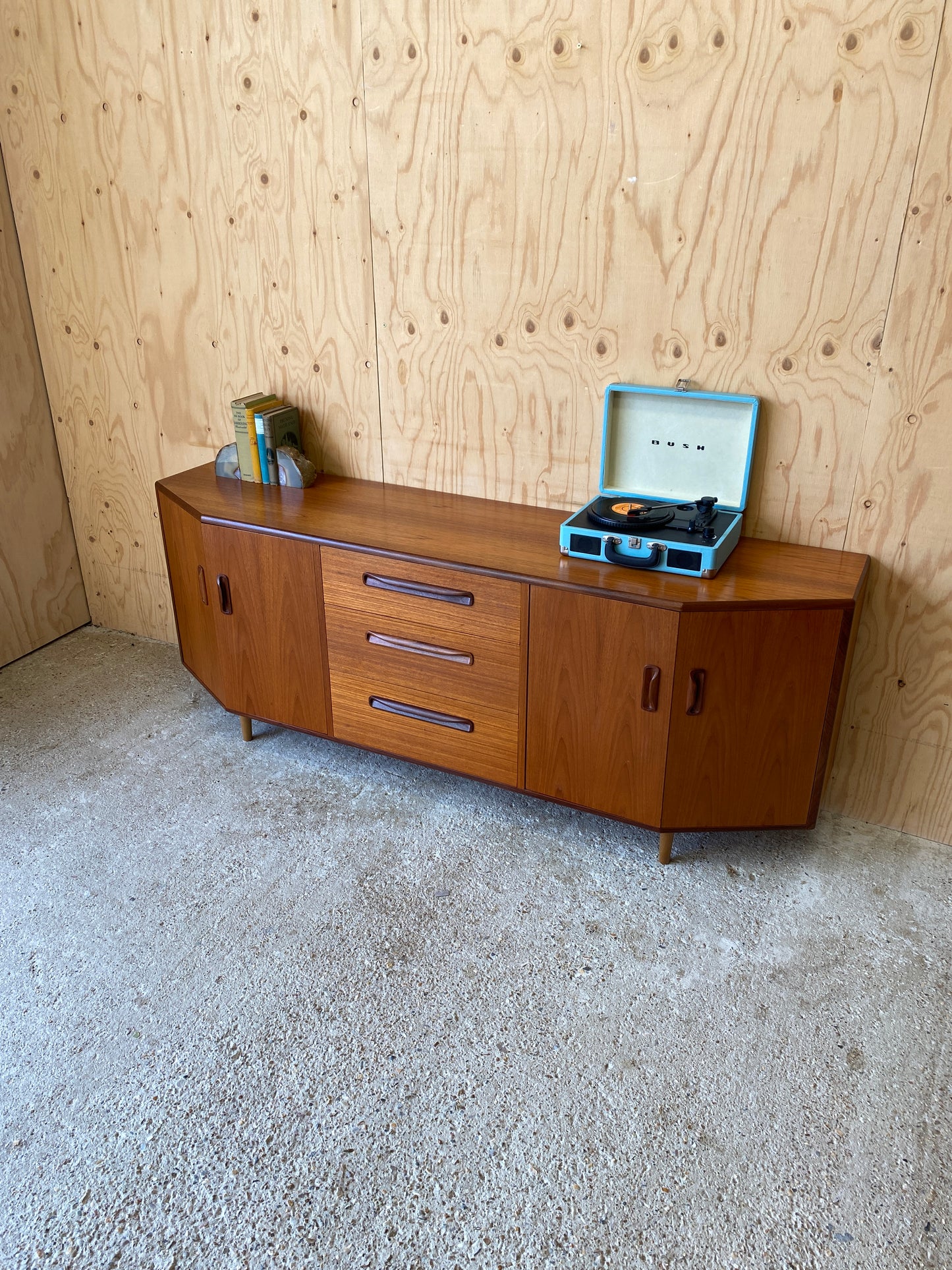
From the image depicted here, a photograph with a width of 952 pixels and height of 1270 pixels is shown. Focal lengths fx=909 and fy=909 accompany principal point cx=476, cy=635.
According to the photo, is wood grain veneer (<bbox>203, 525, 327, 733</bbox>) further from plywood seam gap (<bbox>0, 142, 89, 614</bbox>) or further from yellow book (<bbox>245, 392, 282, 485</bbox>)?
plywood seam gap (<bbox>0, 142, 89, 614</bbox>)

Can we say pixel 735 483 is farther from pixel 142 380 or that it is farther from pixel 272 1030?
pixel 142 380

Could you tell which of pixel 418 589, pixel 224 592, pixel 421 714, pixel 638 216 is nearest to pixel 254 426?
pixel 224 592

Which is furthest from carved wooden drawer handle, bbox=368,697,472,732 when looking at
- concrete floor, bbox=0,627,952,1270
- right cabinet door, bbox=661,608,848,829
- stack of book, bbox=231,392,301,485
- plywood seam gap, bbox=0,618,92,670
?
plywood seam gap, bbox=0,618,92,670

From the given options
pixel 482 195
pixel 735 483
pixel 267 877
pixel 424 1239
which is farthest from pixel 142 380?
pixel 424 1239

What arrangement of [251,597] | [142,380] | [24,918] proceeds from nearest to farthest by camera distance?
[24,918], [251,597], [142,380]

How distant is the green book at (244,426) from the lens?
258 cm

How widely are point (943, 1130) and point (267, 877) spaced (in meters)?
1.47

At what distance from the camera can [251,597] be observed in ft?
7.97

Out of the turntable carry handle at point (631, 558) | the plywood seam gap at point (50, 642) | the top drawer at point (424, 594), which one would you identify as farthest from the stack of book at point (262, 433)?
the turntable carry handle at point (631, 558)

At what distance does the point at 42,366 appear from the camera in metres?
3.01

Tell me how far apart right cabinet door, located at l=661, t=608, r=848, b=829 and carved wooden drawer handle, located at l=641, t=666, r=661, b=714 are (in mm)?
38

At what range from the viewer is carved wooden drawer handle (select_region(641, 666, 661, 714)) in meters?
1.98

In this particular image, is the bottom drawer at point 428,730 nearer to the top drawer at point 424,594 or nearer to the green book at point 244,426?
the top drawer at point 424,594

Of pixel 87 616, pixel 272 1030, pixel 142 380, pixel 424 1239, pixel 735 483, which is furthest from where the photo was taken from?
pixel 87 616
